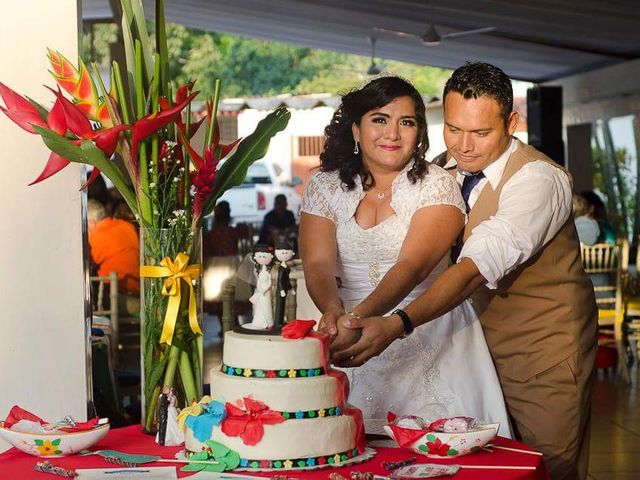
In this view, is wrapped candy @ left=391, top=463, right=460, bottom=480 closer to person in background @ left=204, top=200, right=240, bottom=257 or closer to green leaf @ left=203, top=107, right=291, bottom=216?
green leaf @ left=203, top=107, right=291, bottom=216

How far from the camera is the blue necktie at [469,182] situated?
9.36ft

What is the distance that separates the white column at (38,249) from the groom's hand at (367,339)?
36.3 inches

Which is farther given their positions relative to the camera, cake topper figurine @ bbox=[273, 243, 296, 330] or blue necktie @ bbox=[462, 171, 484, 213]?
blue necktie @ bbox=[462, 171, 484, 213]

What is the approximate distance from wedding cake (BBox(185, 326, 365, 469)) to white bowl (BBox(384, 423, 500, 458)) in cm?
19

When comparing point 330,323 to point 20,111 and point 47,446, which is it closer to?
point 47,446

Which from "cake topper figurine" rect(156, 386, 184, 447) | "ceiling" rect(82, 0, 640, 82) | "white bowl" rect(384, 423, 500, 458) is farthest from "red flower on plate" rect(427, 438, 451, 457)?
"ceiling" rect(82, 0, 640, 82)

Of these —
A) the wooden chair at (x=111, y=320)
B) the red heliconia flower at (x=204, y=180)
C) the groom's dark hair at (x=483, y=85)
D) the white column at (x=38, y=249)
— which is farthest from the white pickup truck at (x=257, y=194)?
the red heliconia flower at (x=204, y=180)

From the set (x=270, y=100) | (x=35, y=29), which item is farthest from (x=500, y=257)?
(x=270, y=100)

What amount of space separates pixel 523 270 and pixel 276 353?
1017 mm

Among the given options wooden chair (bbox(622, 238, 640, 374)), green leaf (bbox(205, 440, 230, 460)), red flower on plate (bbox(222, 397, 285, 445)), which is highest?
red flower on plate (bbox(222, 397, 285, 445))

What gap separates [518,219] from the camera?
2637 mm

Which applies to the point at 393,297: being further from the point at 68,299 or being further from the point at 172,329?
the point at 68,299

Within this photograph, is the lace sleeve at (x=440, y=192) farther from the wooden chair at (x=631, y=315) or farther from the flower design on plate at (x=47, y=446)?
the wooden chair at (x=631, y=315)

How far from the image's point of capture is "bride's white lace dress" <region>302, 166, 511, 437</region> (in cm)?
267
